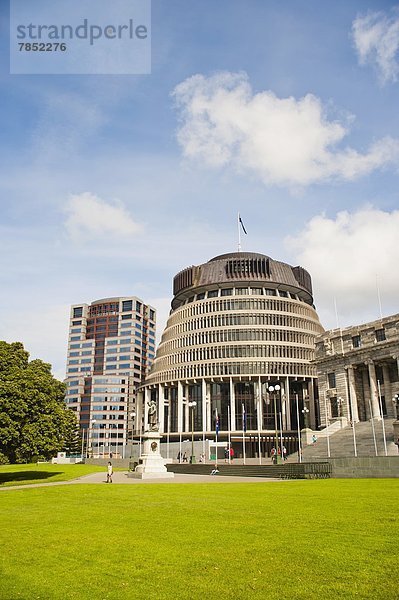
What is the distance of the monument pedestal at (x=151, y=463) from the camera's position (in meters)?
50.4

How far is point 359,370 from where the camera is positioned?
81.9 m

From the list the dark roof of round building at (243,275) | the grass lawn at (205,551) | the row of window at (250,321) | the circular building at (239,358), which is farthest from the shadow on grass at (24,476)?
the dark roof of round building at (243,275)

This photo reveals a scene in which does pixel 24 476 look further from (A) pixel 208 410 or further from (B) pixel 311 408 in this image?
(B) pixel 311 408

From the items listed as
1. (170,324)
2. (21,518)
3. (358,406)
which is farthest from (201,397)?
(21,518)

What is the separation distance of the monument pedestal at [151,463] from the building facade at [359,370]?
1330 inches

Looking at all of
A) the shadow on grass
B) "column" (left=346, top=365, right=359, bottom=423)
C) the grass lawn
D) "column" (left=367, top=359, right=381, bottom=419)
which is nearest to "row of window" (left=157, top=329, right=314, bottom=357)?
"column" (left=346, top=365, right=359, bottom=423)

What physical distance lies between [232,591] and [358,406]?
7636 centimetres

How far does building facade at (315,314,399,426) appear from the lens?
7500 cm

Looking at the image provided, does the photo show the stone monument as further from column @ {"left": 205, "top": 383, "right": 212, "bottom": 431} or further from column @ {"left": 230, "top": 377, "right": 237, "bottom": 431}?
column @ {"left": 205, "top": 383, "right": 212, "bottom": 431}

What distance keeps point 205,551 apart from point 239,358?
9919cm

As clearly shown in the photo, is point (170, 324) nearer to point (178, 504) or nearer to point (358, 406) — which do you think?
point (358, 406)

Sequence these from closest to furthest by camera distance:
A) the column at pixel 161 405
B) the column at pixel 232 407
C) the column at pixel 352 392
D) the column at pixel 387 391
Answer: the column at pixel 387 391 → the column at pixel 352 392 → the column at pixel 232 407 → the column at pixel 161 405

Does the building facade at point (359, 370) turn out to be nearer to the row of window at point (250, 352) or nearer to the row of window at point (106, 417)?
the row of window at point (250, 352)

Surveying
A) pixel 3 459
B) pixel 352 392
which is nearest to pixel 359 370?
pixel 352 392
